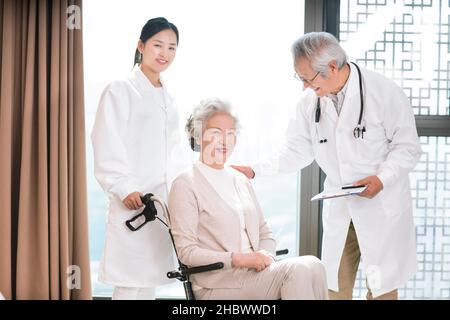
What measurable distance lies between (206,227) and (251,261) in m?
0.21

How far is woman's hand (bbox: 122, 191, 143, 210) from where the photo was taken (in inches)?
101

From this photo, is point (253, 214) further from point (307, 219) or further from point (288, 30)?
point (288, 30)

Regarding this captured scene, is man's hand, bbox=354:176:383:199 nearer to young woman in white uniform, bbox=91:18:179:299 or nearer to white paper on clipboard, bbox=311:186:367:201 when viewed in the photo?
white paper on clipboard, bbox=311:186:367:201

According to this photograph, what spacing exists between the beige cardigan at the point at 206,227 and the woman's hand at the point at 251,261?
0.03 m

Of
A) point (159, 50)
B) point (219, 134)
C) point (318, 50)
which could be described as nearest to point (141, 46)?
point (159, 50)

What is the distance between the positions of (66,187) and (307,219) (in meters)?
1.09

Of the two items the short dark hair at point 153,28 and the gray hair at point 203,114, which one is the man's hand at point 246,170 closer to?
the gray hair at point 203,114

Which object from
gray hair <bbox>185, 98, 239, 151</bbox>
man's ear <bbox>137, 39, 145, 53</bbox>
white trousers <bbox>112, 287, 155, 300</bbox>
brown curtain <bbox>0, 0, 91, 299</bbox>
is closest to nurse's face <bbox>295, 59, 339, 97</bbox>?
gray hair <bbox>185, 98, 239, 151</bbox>

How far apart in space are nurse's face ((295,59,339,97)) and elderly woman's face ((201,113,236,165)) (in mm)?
372

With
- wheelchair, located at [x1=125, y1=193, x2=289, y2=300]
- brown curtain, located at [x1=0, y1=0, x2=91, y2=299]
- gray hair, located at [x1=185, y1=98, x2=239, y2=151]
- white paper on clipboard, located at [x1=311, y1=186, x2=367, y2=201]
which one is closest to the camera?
wheelchair, located at [x1=125, y1=193, x2=289, y2=300]

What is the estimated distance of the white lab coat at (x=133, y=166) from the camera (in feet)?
8.59

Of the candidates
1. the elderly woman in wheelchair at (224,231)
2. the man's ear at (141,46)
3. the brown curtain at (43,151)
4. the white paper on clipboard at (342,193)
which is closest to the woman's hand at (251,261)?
the elderly woman in wheelchair at (224,231)
